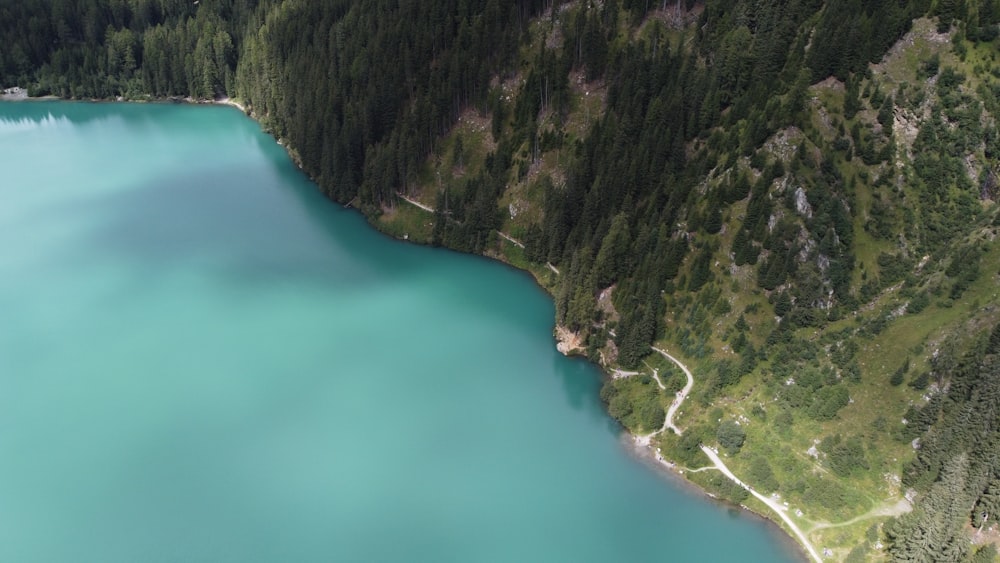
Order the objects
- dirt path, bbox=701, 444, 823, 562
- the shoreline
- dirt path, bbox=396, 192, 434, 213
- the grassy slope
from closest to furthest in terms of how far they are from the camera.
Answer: dirt path, bbox=701, 444, 823, 562, the shoreline, the grassy slope, dirt path, bbox=396, 192, 434, 213

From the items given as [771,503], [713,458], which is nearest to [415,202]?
[713,458]

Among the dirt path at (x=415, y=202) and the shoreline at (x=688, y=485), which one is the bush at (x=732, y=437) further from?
the dirt path at (x=415, y=202)

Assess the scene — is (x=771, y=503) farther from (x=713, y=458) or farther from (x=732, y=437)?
(x=732, y=437)

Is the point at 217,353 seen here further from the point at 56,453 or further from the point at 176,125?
the point at 176,125

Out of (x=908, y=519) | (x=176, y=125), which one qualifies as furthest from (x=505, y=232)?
(x=176, y=125)

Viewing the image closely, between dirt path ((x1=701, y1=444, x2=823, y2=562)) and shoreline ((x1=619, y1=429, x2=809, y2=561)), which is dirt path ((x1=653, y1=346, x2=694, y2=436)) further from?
dirt path ((x1=701, y1=444, x2=823, y2=562))

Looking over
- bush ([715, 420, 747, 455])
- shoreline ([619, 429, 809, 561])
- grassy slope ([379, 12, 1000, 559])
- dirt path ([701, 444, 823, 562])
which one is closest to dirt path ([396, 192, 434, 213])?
grassy slope ([379, 12, 1000, 559])
